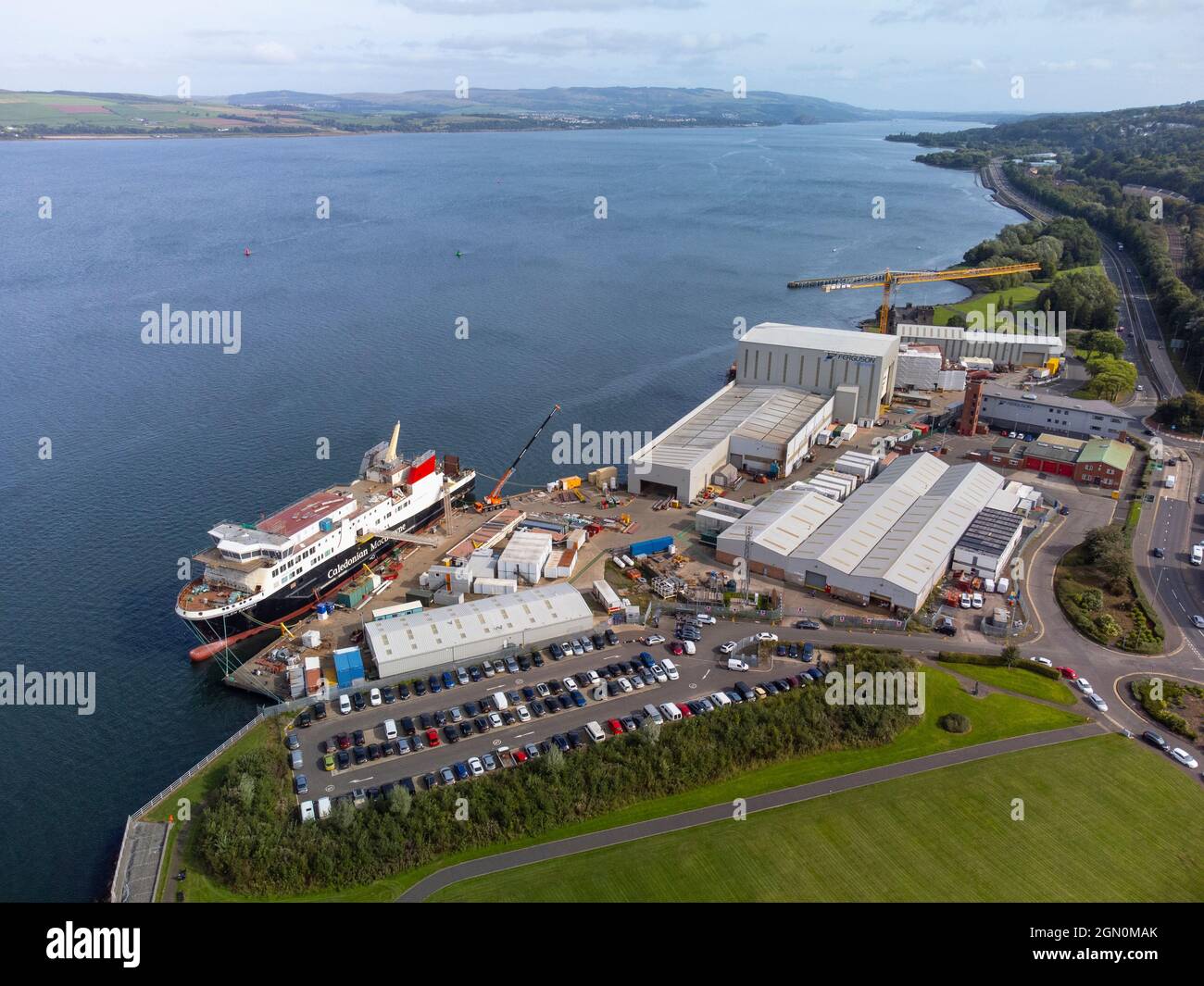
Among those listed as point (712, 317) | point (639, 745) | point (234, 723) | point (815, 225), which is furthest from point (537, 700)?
point (815, 225)

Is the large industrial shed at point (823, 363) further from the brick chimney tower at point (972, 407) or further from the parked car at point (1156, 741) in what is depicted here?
the parked car at point (1156, 741)

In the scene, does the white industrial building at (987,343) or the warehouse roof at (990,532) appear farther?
the white industrial building at (987,343)

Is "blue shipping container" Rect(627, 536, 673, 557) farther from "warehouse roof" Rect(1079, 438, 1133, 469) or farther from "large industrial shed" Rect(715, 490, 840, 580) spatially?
"warehouse roof" Rect(1079, 438, 1133, 469)

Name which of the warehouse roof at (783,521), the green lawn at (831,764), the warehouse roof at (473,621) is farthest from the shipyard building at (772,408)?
the green lawn at (831,764)

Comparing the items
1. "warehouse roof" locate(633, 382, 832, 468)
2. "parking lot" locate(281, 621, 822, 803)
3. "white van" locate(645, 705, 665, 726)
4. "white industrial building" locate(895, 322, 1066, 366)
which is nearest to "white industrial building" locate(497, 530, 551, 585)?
"parking lot" locate(281, 621, 822, 803)

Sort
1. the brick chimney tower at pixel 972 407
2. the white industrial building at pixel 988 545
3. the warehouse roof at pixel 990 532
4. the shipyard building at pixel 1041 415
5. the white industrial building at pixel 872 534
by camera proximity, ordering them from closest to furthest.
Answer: the white industrial building at pixel 872 534
the white industrial building at pixel 988 545
the warehouse roof at pixel 990 532
the shipyard building at pixel 1041 415
the brick chimney tower at pixel 972 407

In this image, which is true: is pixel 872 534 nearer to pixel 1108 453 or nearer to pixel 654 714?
pixel 654 714

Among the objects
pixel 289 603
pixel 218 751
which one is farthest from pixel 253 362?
pixel 218 751
